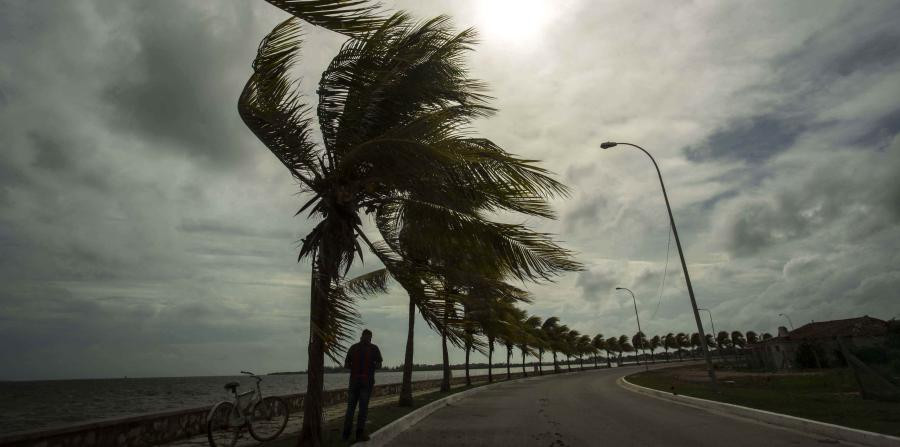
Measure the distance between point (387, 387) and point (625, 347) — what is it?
10822 cm

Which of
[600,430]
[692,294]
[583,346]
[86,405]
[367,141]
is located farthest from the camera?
[583,346]

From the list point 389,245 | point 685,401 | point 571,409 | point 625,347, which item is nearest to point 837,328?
point 685,401

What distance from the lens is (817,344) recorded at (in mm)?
38438

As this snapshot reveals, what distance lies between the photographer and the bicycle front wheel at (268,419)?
28.0ft

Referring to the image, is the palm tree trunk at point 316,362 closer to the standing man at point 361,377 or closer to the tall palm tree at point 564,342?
the standing man at point 361,377

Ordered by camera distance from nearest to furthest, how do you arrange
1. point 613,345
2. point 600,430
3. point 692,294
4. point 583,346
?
1. point 600,430
2. point 692,294
3. point 583,346
4. point 613,345

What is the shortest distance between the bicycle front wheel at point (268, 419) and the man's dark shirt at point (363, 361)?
2.14 metres

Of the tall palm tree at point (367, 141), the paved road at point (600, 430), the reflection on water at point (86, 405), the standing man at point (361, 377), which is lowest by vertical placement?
the reflection on water at point (86, 405)

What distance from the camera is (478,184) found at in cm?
657

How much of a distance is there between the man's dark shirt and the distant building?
4007cm

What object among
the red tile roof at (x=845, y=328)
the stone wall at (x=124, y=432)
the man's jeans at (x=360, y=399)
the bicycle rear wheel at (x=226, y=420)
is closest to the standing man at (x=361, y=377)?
the man's jeans at (x=360, y=399)

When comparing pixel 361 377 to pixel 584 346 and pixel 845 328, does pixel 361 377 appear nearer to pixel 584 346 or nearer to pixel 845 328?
pixel 845 328

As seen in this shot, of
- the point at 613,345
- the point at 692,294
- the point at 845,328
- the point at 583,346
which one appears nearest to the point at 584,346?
the point at 583,346

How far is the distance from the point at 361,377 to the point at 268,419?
2.49 m
